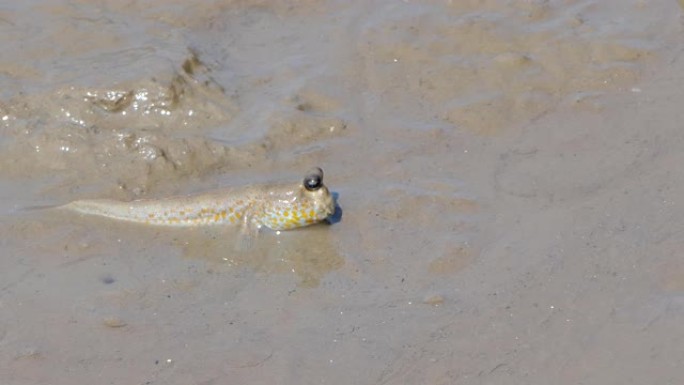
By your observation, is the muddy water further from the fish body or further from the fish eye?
the fish eye

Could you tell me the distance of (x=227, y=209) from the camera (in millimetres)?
5266

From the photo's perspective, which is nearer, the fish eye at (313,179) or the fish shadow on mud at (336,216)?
the fish eye at (313,179)

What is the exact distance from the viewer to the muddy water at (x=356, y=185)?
4332 millimetres

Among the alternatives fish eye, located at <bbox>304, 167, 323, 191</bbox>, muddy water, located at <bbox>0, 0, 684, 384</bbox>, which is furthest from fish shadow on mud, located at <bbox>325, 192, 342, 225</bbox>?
fish eye, located at <bbox>304, 167, 323, 191</bbox>

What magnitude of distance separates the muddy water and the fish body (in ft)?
0.23

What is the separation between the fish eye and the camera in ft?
16.6

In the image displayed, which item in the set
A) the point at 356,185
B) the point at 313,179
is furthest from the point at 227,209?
the point at 356,185

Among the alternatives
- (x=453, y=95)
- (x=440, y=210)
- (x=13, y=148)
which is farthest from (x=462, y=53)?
(x=13, y=148)

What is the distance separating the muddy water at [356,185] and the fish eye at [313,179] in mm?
286

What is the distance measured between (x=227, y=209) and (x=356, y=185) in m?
0.76

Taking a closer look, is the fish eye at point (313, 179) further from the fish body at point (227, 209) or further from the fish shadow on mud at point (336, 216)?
the fish shadow on mud at point (336, 216)

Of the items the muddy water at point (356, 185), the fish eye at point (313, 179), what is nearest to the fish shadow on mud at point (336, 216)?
the muddy water at point (356, 185)

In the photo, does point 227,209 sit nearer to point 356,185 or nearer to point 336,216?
point 336,216

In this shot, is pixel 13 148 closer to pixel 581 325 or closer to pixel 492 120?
pixel 492 120
